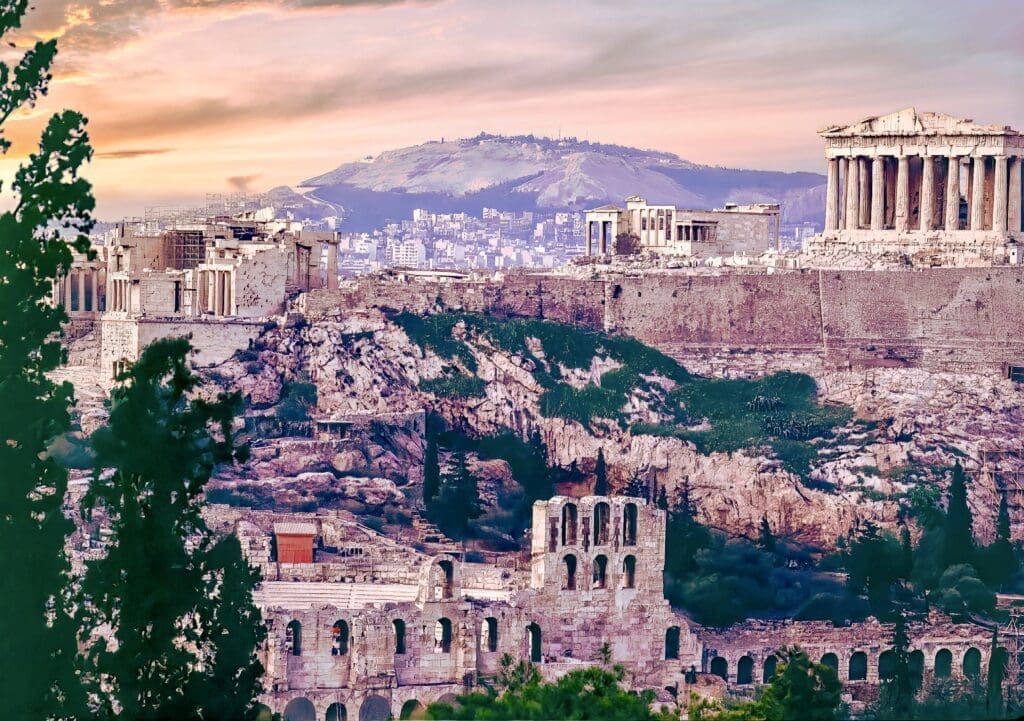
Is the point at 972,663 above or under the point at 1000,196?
under

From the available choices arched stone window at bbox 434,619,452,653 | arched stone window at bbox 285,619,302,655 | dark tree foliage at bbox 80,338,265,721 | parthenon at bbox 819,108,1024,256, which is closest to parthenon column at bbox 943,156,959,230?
parthenon at bbox 819,108,1024,256

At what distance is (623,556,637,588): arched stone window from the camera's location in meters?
43.1

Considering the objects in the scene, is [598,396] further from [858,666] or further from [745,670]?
[858,666]

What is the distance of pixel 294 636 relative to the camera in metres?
40.3

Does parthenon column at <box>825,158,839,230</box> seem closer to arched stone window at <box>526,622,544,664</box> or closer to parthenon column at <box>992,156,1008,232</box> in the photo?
parthenon column at <box>992,156,1008,232</box>

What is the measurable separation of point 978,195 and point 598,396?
8271 mm

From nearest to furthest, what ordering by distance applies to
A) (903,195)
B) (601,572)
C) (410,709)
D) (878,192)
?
(410,709) → (601,572) → (903,195) → (878,192)

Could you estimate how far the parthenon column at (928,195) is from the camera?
54.2 meters

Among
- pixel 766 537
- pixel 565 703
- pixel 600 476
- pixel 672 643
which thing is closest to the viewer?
pixel 565 703

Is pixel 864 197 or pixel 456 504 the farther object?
pixel 864 197

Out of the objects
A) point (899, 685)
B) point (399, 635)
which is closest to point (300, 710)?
point (399, 635)

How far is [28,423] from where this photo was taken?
30875 mm

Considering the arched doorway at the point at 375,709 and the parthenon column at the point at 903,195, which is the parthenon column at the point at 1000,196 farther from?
the arched doorway at the point at 375,709

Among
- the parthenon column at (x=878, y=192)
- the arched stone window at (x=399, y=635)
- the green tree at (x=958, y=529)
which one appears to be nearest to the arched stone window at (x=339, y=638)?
the arched stone window at (x=399, y=635)
